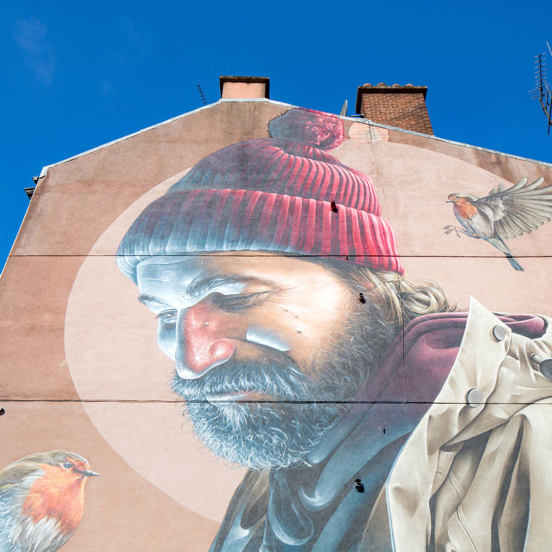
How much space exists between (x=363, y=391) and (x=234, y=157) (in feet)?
14.1

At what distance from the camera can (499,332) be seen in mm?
7777

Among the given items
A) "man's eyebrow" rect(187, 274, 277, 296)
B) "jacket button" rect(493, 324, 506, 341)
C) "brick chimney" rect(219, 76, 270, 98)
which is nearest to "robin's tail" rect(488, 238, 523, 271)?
"jacket button" rect(493, 324, 506, 341)

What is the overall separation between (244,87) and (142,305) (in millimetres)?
5102

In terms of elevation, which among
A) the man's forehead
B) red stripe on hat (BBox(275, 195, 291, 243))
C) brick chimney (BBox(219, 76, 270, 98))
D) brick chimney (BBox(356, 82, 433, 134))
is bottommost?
the man's forehead

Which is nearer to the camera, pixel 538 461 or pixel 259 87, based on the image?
pixel 538 461

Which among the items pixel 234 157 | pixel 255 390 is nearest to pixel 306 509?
pixel 255 390

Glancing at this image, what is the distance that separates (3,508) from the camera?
653 cm

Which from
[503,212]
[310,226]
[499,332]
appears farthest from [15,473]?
[503,212]

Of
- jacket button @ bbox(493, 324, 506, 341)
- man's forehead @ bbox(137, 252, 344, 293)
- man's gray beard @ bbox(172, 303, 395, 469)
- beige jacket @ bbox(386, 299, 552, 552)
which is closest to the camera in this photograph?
beige jacket @ bbox(386, 299, 552, 552)

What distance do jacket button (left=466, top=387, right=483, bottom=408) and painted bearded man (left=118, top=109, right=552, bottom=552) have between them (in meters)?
0.02

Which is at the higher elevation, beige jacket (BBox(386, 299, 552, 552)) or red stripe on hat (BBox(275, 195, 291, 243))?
red stripe on hat (BBox(275, 195, 291, 243))

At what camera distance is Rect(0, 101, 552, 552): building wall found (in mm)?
6578

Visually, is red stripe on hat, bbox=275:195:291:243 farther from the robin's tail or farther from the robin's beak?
the robin's beak

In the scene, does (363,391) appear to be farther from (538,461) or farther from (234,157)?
(234,157)
